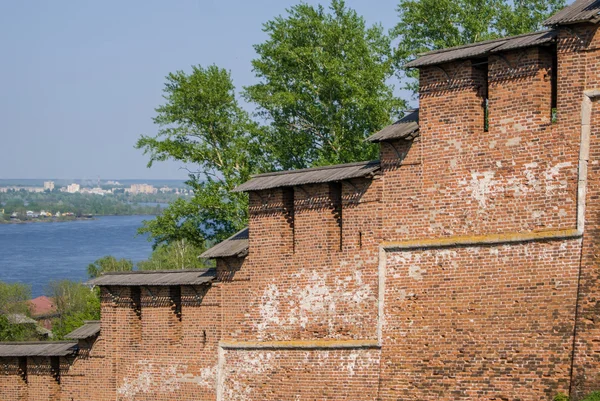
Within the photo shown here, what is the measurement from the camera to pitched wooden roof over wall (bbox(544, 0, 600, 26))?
53.2 ft

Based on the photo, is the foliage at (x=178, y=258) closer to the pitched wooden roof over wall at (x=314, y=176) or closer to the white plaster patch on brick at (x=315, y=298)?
the pitched wooden roof over wall at (x=314, y=176)

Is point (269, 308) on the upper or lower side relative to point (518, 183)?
lower

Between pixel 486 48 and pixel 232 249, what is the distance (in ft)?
19.3

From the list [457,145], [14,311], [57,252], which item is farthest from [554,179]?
[57,252]

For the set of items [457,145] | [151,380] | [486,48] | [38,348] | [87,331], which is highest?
[486,48]

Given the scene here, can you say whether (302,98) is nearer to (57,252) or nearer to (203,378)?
(203,378)

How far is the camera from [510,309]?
1695 cm

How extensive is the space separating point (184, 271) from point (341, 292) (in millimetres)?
3523

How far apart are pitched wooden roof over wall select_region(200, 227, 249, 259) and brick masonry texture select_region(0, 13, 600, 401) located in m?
0.20

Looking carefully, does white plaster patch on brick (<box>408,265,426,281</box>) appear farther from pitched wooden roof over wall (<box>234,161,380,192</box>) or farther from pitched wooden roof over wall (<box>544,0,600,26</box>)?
pitched wooden roof over wall (<box>544,0,600,26</box>)

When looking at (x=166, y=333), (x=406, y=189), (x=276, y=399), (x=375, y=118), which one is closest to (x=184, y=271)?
(x=166, y=333)

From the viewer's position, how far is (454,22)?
114 feet

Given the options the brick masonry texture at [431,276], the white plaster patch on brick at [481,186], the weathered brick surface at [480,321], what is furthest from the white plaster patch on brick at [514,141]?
the weathered brick surface at [480,321]

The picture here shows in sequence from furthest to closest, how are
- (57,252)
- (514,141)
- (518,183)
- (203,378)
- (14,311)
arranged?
(57,252) → (14,311) → (203,378) → (514,141) → (518,183)
